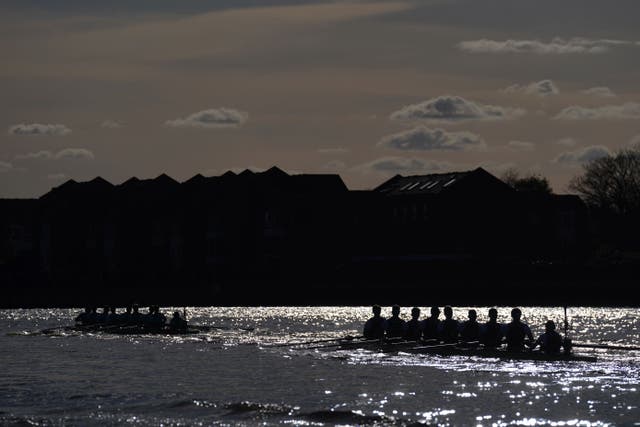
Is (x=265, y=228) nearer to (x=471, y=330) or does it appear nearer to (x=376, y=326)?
(x=376, y=326)

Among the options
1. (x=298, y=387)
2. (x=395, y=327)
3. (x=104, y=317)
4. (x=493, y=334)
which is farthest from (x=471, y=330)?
(x=104, y=317)

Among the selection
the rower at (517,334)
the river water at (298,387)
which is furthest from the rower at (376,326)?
the rower at (517,334)

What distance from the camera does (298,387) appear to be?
3647 centimetres

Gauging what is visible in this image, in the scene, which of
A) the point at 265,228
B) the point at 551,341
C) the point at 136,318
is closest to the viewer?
the point at 551,341

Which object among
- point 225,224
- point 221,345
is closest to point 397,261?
point 225,224

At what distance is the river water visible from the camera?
3033cm

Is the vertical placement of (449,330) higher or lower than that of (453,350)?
higher

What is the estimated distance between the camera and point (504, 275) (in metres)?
107

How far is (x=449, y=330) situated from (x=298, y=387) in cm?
874

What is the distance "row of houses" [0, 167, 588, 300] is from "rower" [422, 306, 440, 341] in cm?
6639

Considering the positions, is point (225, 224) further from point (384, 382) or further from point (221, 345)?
point (384, 382)

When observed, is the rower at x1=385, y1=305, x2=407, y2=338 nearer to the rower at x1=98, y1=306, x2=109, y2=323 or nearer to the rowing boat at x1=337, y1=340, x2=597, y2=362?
the rowing boat at x1=337, y1=340, x2=597, y2=362

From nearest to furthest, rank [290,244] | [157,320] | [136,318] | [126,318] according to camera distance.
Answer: [157,320] < [136,318] < [126,318] < [290,244]

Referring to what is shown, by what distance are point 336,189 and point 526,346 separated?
79591mm
